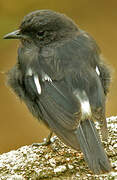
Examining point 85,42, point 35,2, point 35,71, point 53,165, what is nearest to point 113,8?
point 35,2

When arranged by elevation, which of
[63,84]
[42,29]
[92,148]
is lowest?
[92,148]

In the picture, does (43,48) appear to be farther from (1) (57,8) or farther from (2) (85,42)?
(1) (57,8)

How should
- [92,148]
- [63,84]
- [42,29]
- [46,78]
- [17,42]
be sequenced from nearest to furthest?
[92,148] < [63,84] < [46,78] < [42,29] < [17,42]

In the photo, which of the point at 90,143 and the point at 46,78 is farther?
the point at 46,78

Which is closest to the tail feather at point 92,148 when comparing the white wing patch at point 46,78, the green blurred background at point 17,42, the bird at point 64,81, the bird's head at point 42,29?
the bird at point 64,81

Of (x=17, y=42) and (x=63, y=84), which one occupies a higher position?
(x=17, y=42)

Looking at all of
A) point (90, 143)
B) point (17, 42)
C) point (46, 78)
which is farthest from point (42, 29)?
point (17, 42)

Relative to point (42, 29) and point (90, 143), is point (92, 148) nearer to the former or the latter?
point (90, 143)
